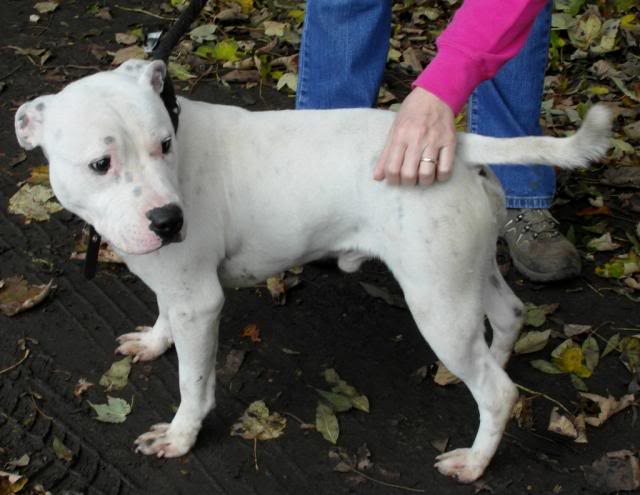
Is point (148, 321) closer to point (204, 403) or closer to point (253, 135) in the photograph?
point (204, 403)

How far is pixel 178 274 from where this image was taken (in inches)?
115

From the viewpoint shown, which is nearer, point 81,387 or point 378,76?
point 81,387

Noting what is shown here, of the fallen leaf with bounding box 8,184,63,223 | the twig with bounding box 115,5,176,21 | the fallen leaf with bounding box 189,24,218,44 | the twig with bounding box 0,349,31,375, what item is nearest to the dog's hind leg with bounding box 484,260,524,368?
the twig with bounding box 0,349,31,375

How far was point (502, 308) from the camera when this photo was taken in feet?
10.8

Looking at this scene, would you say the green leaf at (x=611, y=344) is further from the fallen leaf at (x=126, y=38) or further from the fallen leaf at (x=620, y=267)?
the fallen leaf at (x=126, y=38)

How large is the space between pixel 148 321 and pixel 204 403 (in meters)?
0.83

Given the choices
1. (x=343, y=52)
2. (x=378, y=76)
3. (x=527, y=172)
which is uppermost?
(x=343, y=52)

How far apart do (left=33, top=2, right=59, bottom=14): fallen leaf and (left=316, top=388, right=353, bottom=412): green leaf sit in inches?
165

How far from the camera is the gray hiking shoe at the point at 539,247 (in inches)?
161

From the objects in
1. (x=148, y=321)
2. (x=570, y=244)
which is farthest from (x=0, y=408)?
(x=570, y=244)

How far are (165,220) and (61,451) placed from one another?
126cm

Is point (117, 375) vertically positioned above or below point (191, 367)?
below

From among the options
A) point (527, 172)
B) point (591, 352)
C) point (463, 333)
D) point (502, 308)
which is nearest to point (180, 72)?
point (527, 172)

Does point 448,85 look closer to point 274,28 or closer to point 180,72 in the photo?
point 180,72
